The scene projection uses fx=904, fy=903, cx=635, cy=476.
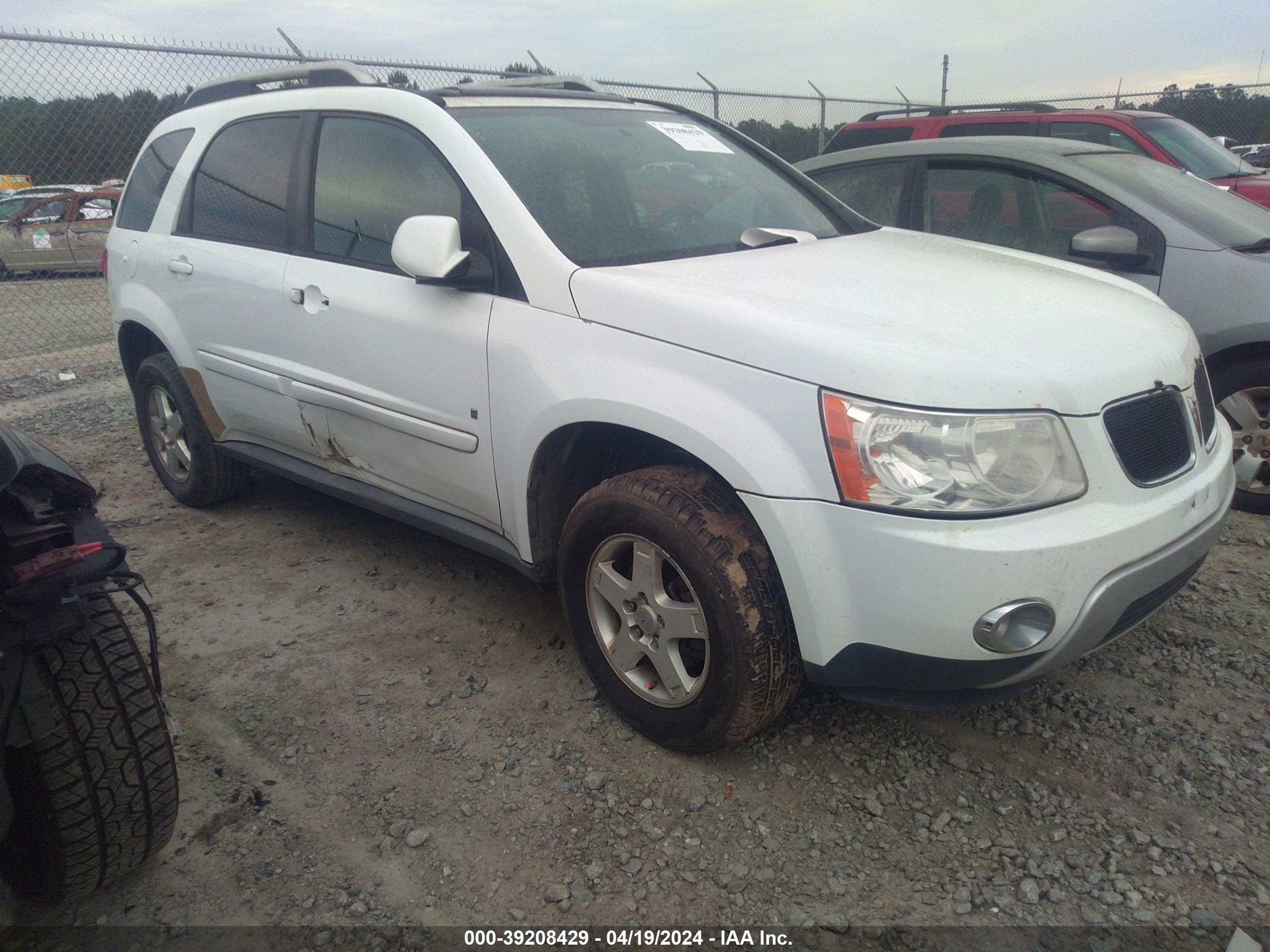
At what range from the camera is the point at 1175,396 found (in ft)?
7.59

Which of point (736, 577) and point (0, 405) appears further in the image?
point (0, 405)

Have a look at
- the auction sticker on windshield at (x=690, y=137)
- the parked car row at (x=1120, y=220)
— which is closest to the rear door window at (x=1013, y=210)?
the parked car row at (x=1120, y=220)

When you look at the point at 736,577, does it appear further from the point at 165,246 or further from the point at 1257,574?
the point at 165,246

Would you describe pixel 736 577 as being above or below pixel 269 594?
above

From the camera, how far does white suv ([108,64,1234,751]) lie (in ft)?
6.52

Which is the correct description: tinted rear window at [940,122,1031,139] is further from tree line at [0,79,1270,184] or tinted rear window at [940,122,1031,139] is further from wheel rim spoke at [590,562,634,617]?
wheel rim spoke at [590,562,634,617]

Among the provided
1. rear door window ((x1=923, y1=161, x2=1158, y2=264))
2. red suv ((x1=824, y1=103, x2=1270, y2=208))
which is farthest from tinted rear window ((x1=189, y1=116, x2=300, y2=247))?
red suv ((x1=824, y1=103, x2=1270, y2=208))

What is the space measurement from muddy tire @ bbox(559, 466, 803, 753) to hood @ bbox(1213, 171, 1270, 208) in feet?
19.1

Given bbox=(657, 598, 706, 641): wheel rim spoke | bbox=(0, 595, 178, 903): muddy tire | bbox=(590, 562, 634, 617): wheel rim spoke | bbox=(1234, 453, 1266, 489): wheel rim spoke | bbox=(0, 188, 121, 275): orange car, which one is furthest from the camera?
bbox=(0, 188, 121, 275): orange car

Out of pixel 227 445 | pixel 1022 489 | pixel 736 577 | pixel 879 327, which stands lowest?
pixel 227 445

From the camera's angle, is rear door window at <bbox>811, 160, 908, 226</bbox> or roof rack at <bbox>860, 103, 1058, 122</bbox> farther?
roof rack at <bbox>860, 103, 1058, 122</bbox>

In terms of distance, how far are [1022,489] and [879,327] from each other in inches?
19.2

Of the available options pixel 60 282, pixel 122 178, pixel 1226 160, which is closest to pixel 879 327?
pixel 1226 160

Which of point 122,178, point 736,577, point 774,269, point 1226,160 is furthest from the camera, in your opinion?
point 122,178
